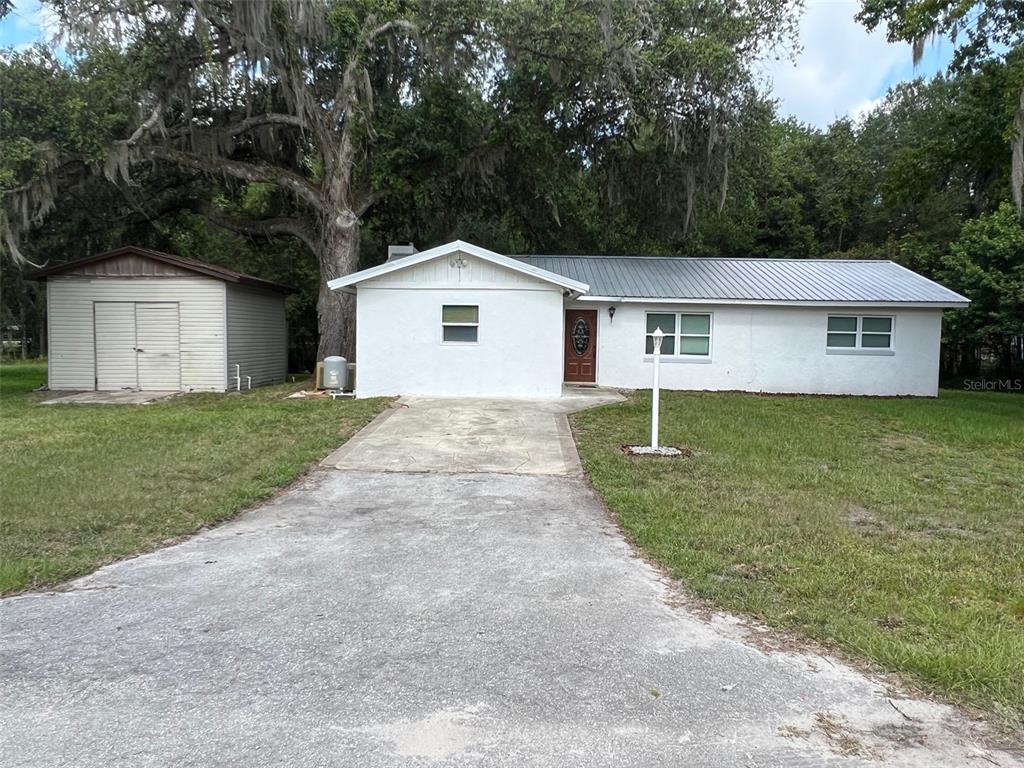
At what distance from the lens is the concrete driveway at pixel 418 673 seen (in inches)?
105

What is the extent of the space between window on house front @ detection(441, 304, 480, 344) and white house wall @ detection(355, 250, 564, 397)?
0.11 metres

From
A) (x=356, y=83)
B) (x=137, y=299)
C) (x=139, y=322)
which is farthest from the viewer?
(x=139, y=322)

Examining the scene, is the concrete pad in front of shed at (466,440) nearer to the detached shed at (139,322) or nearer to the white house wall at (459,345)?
the white house wall at (459,345)

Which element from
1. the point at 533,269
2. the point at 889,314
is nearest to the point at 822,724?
the point at 533,269

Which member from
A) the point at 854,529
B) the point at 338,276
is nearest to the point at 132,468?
the point at 854,529

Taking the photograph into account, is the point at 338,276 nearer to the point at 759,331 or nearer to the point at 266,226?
the point at 266,226

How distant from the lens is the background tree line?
14703 mm

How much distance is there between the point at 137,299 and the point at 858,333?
1736 cm

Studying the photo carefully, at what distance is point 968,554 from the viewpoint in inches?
203

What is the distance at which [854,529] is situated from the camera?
5.80m

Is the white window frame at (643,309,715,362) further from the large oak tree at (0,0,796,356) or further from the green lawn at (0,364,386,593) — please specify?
the green lawn at (0,364,386,593)

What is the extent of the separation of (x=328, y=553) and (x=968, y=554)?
15.5 ft

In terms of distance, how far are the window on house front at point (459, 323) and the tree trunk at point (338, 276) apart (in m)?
4.30

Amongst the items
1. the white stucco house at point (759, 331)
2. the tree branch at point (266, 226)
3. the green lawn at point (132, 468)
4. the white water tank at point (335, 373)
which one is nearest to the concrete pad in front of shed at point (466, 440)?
the green lawn at point (132, 468)
